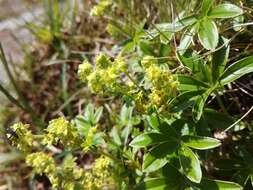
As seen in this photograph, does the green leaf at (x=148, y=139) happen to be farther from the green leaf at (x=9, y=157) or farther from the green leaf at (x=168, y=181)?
the green leaf at (x=9, y=157)

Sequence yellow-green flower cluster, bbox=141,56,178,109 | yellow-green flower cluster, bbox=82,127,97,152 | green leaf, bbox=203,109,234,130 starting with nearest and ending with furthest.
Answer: yellow-green flower cluster, bbox=141,56,178,109
yellow-green flower cluster, bbox=82,127,97,152
green leaf, bbox=203,109,234,130

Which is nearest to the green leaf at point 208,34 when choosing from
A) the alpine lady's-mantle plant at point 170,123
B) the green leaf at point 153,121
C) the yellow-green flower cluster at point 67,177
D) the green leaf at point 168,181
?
the alpine lady's-mantle plant at point 170,123

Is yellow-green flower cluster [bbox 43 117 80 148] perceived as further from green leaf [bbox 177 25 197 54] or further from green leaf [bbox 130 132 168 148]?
green leaf [bbox 177 25 197 54]

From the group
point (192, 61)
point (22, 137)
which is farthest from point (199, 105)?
point (22, 137)

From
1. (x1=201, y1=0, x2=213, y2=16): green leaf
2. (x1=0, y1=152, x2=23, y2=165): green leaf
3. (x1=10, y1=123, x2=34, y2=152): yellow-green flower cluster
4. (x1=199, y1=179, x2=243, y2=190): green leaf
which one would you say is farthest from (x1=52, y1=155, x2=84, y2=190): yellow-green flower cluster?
(x1=0, y1=152, x2=23, y2=165): green leaf

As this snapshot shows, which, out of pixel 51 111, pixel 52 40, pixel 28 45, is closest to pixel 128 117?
pixel 51 111

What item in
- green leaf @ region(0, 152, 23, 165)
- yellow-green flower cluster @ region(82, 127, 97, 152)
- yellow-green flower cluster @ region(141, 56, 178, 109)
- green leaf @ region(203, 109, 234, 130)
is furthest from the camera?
green leaf @ region(0, 152, 23, 165)

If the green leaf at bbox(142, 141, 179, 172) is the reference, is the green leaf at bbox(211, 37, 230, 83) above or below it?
above
